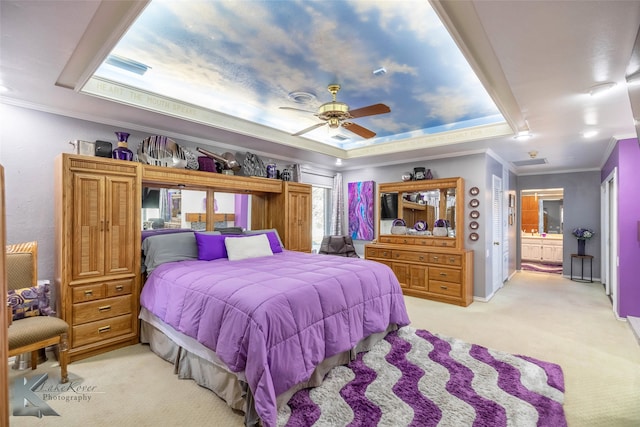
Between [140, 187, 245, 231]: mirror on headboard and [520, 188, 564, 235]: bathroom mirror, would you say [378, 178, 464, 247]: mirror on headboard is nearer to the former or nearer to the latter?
[140, 187, 245, 231]: mirror on headboard

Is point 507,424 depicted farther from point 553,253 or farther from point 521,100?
point 553,253

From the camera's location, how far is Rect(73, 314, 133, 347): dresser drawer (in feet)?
9.20

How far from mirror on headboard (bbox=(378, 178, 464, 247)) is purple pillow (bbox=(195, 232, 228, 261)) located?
332 centimetres

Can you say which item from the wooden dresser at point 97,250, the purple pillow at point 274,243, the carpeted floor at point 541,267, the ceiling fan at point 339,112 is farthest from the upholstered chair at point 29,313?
the carpeted floor at point 541,267

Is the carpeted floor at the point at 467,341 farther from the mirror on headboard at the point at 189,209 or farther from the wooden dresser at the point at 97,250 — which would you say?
the mirror on headboard at the point at 189,209

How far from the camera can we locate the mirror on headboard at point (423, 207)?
16.4 ft

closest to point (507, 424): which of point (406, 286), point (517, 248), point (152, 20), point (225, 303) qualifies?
point (225, 303)

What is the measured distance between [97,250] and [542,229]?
1062 cm

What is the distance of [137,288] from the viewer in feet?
10.5

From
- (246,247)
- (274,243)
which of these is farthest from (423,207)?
(246,247)

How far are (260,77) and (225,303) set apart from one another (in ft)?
→ 7.15

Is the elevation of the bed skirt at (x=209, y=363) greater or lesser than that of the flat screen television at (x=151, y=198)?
lesser

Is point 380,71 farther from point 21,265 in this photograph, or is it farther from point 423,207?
point 21,265

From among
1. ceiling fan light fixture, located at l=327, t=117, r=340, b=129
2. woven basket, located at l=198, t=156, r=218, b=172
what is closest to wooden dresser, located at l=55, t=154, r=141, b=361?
woven basket, located at l=198, t=156, r=218, b=172
